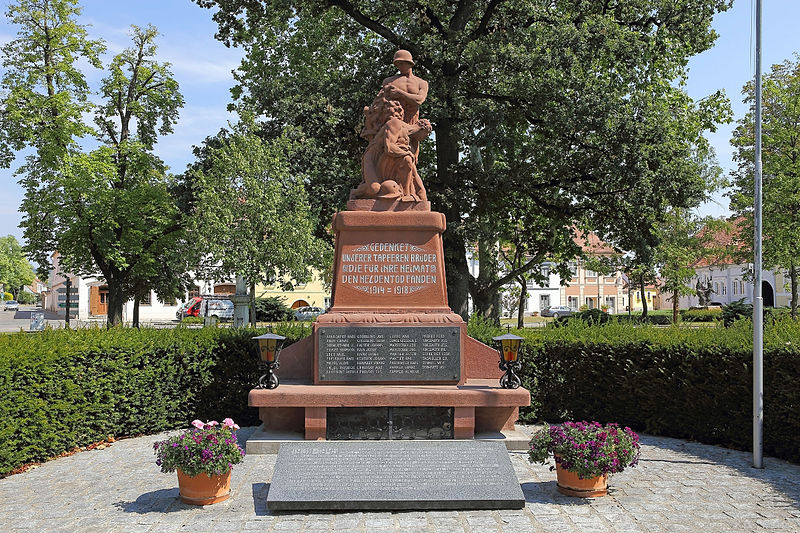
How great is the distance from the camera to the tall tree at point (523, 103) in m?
17.7

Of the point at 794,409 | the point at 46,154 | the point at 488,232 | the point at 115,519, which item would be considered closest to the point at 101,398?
the point at 115,519

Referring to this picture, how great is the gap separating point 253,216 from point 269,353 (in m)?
14.4

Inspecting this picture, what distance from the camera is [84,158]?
76.2 feet

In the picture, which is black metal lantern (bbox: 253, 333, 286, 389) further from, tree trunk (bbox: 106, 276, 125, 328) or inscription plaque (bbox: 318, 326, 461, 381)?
tree trunk (bbox: 106, 276, 125, 328)

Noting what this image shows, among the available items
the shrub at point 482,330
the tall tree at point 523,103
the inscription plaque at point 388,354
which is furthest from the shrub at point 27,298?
the inscription plaque at point 388,354

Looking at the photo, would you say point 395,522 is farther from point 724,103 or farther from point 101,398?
point 724,103

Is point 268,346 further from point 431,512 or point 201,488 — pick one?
point 431,512

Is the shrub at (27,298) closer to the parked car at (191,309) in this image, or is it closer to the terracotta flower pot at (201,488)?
the parked car at (191,309)

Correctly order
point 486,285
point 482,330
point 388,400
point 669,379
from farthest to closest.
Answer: point 486,285, point 482,330, point 669,379, point 388,400

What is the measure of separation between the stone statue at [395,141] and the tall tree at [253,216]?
38.7ft

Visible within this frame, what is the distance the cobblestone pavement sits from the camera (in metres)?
6.46

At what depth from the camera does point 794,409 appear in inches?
363

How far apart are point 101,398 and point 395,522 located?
5.62 meters

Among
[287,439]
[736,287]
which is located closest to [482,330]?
[287,439]
